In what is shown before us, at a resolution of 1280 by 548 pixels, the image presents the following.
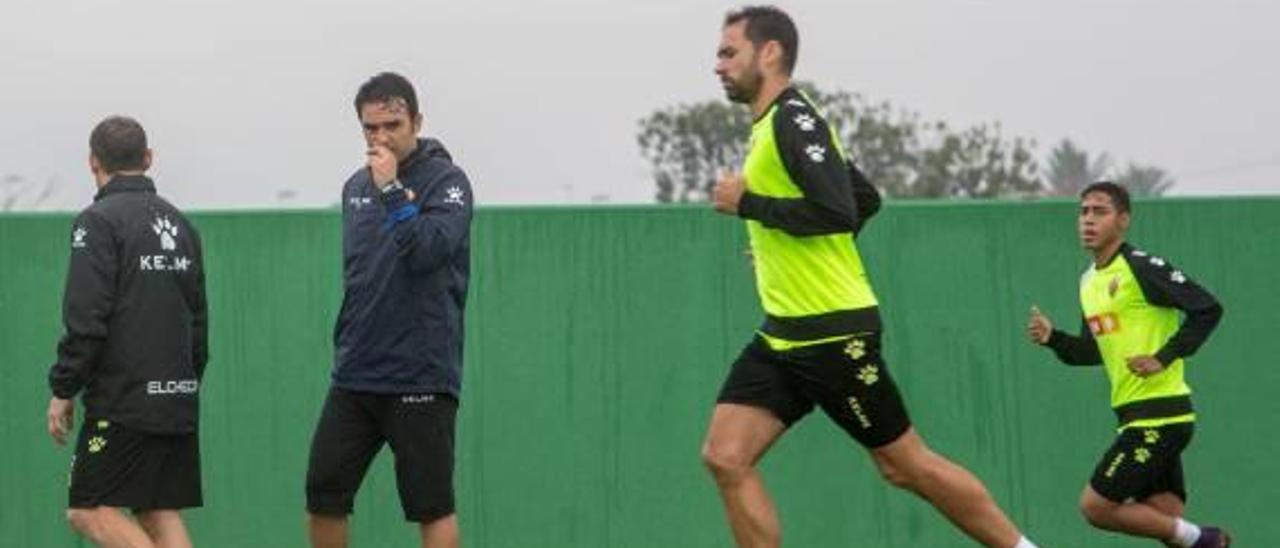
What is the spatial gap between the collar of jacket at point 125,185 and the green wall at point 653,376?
334cm

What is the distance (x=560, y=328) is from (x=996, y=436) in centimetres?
220

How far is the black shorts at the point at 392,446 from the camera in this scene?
312 inches

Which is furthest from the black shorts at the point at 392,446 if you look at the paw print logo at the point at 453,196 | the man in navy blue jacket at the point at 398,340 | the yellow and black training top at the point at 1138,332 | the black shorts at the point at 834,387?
the yellow and black training top at the point at 1138,332

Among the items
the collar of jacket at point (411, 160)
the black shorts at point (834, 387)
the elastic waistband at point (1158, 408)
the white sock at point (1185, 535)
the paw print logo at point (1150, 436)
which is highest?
the collar of jacket at point (411, 160)

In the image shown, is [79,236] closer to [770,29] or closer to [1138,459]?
[770,29]

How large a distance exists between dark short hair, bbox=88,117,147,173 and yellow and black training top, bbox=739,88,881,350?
2.08m

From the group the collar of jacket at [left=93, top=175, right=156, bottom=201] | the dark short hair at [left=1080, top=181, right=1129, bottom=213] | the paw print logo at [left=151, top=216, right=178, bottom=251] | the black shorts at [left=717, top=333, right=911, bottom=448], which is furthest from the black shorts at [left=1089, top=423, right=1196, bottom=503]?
the collar of jacket at [left=93, top=175, right=156, bottom=201]

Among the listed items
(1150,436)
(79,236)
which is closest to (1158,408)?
(1150,436)

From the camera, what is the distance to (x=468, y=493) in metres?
11.3

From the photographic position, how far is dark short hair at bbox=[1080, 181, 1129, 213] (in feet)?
32.5

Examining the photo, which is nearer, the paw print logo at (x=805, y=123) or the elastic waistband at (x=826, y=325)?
the paw print logo at (x=805, y=123)

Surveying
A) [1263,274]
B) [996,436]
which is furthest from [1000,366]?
[1263,274]

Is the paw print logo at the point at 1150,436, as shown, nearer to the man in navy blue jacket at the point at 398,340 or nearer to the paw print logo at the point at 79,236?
the man in navy blue jacket at the point at 398,340

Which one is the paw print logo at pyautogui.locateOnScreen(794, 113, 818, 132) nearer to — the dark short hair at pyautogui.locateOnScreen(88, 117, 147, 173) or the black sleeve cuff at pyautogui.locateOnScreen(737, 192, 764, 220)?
the black sleeve cuff at pyautogui.locateOnScreen(737, 192, 764, 220)
